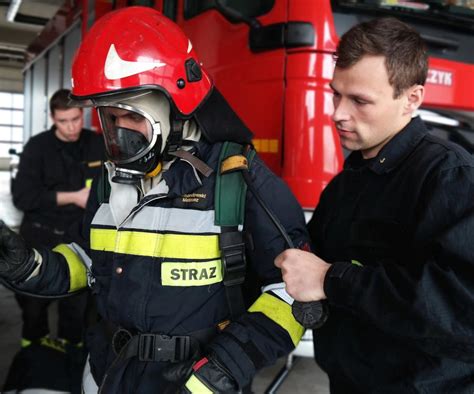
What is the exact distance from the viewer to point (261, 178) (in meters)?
1.36

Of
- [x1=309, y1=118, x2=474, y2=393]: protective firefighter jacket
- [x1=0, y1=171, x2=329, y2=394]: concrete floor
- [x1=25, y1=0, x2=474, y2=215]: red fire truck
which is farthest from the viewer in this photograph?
[x1=0, y1=171, x2=329, y2=394]: concrete floor

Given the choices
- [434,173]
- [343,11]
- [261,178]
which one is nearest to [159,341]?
[261,178]

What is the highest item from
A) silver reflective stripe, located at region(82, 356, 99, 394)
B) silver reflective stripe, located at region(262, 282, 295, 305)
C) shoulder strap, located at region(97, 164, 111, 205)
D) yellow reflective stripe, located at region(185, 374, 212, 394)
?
shoulder strap, located at region(97, 164, 111, 205)

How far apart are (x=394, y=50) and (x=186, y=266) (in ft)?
2.30

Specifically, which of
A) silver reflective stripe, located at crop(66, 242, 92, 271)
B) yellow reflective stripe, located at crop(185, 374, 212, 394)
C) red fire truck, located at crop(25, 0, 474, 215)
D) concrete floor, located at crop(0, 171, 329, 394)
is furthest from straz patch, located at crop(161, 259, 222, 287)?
concrete floor, located at crop(0, 171, 329, 394)

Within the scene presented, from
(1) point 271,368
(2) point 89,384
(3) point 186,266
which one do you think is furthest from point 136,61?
(1) point 271,368

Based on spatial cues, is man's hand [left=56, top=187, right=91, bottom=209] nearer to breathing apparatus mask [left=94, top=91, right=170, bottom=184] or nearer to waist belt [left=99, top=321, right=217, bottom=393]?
breathing apparatus mask [left=94, top=91, right=170, bottom=184]

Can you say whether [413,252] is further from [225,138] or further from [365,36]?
[225,138]

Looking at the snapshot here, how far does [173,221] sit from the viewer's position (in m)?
1.32

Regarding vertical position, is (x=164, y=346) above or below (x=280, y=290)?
below

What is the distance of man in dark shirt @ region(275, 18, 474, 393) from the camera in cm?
94

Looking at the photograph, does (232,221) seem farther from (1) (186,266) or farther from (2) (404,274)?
(2) (404,274)

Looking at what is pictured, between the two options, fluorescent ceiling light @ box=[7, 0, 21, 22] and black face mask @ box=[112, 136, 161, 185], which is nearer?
black face mask @ box=[112, 136, 161, 185]

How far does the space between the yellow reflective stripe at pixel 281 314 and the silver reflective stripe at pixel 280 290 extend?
0.04 ft
